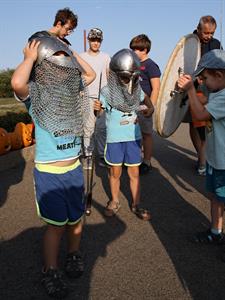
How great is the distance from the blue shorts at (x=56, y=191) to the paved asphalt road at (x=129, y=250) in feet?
1.75

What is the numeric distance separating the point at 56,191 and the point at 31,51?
97 centimetres

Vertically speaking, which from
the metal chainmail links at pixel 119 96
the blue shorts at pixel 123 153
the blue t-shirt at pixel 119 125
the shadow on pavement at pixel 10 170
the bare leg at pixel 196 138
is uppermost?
the metal chainmail links at pixel 119 96

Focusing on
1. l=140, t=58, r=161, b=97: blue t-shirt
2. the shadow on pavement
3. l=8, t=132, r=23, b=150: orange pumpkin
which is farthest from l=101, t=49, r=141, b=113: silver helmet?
l=8, t=132, r=23, b=150: orange pumpkin

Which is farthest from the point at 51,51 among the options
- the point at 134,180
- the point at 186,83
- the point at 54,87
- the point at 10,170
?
the point at 10,170

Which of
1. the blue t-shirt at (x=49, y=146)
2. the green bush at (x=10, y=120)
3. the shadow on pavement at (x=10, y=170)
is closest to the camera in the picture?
the blue t-shirt at (x=49, y=146)

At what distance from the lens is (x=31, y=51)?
7.93 feet

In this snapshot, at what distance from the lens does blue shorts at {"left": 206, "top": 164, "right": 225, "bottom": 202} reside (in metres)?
3.12

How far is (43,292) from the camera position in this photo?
2.62 m

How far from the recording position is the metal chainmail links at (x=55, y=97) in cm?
250

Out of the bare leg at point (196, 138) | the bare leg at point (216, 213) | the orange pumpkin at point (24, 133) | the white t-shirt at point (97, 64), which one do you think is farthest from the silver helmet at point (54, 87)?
the orange pumpkin at point (24, 133)

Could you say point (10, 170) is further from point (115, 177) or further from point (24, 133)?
point (115, 177)

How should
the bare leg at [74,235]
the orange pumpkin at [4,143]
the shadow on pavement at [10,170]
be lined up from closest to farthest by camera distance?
the bare leg at [74,235] < the shadow on pavement at [10,170] < the orange pumpkin at [4,143]

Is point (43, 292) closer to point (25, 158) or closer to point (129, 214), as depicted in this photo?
point (129, 214)

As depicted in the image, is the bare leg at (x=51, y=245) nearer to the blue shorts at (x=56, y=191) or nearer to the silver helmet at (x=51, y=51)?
the blue shorts at (x=56, y=191)
